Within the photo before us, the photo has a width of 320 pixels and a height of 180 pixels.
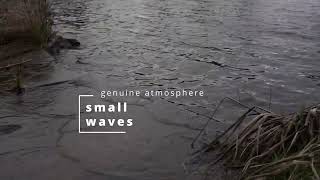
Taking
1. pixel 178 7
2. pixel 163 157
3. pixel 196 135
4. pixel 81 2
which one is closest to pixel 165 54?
A: pixel 196 135

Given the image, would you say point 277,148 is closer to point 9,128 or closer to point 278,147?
point 278,147

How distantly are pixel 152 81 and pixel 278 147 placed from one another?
5167mm

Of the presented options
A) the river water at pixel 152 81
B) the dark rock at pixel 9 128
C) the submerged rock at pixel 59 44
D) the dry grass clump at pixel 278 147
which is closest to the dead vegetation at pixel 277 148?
the dry grass clump at pixel 278 147

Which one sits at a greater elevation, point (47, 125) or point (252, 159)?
point (252, 159)

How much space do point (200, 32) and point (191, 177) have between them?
34.5 ft

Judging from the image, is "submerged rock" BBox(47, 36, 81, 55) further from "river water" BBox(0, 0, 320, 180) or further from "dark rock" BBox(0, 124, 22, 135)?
"dark rock" BBox(0, 124, 22, 135)

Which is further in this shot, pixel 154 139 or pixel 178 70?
pixel 178 70

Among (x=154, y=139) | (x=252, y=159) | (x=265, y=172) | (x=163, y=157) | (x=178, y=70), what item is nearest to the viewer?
(x=265, y=172)

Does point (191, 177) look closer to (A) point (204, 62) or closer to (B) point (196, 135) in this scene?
(B) point (196, 135)

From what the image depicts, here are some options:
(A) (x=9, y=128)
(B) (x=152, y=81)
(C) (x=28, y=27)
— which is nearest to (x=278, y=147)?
(A) (x=9, y=128)

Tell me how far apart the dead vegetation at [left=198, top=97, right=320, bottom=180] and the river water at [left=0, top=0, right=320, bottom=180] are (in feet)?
1.69

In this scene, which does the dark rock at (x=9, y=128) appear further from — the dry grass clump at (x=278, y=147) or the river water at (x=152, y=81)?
the dry grass clump at (x=278, y=147)

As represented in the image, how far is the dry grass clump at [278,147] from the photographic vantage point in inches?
181

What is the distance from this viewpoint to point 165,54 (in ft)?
41.9
